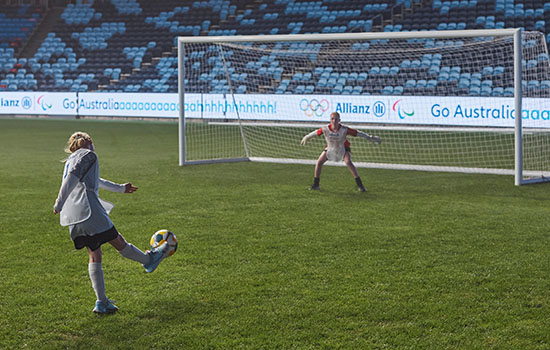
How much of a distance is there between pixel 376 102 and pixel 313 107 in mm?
2095

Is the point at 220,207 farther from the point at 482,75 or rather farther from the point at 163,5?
the point at 163,5

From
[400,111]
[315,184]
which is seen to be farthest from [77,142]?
[400,111]

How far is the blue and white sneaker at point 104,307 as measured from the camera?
527cm

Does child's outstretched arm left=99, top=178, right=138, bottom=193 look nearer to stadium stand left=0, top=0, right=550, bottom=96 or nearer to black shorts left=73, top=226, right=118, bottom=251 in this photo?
black shorts left=73, top=226, right=118, bottom=251

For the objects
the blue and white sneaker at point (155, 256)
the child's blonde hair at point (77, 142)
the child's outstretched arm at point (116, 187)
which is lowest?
the blue and white sneaker at point (155, 256)

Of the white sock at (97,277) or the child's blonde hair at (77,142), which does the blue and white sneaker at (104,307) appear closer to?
the white sock at (97,277)

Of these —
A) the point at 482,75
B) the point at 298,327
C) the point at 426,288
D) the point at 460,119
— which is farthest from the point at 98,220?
the point at 482,75

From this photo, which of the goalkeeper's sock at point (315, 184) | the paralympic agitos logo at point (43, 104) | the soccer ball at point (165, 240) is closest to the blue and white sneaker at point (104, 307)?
the soccer ball at point (165, 240)

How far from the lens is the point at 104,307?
17.3ft

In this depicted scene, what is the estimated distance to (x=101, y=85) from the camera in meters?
30.6

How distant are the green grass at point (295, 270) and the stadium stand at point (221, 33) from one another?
1030cm

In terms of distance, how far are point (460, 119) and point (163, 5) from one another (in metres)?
19.4

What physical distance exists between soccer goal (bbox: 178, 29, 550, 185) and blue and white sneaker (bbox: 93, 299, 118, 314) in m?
8.61

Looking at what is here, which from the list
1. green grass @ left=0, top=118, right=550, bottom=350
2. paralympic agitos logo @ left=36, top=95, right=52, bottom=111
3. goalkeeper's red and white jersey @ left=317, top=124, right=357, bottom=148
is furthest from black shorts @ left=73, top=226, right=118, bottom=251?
paralympic agitos logo @ left=36, top=95, right=52, bottom=111
